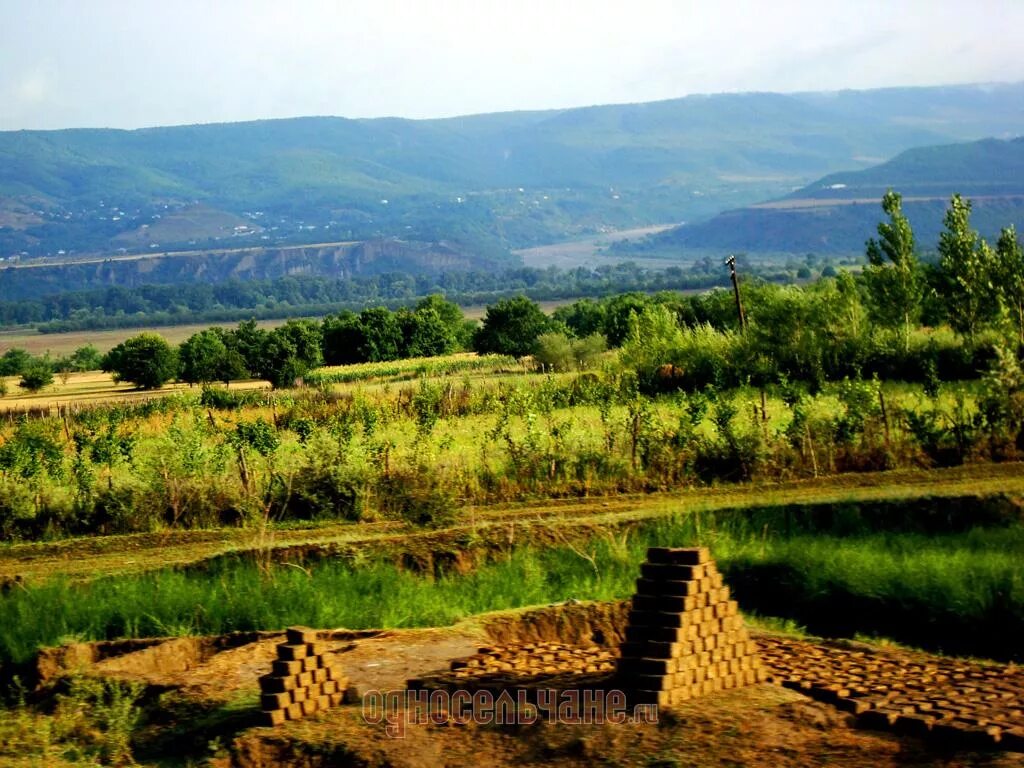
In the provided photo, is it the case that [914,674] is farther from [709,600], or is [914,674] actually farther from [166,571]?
[166,571]

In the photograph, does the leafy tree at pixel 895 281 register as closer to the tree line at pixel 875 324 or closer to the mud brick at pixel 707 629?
the tree line at pixel 875 324

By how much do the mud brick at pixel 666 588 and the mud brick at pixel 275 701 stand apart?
8.10 ft

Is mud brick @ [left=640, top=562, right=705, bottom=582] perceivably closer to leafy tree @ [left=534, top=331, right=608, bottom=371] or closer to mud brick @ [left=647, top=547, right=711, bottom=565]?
mud brick @ [left=647, top=547, right=711, bottom=565]

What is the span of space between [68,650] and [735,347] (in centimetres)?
2732

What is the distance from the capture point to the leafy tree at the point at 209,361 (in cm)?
7119

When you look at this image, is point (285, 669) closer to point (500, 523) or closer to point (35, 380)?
point (500, 523)

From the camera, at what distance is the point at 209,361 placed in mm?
73000

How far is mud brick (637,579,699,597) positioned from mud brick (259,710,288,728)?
2.52 meters

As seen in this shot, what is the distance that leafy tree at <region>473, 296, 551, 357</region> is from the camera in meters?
75.6

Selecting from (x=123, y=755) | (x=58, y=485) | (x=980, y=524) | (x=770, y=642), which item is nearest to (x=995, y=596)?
(x=770, y=642)

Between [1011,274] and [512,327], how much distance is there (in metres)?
42.6

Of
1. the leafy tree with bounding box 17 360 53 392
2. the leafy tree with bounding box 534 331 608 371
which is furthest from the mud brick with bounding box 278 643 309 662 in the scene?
the leafy tree with bounding box 17 360 53 392

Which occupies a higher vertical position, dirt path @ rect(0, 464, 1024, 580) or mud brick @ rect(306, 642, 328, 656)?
mud brick @ rect(306, 642, 328, 656)

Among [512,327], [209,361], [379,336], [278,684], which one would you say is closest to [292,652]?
[278,684]
